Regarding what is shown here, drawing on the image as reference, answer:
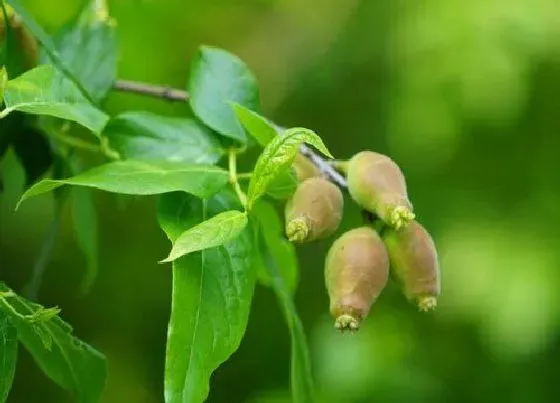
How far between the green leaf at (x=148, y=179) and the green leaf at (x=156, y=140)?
44 millimetres

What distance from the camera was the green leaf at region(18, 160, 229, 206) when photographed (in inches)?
19.9

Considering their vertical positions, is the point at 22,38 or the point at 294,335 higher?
the point at 22,38

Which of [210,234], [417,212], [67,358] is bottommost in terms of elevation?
[417,212]

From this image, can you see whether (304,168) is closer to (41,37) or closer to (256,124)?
(256,124)

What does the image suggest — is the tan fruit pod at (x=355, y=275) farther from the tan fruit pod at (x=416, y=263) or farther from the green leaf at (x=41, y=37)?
the green leaf at (x=41, y=37)

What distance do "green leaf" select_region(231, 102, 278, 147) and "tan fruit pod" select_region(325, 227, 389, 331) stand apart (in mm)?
73

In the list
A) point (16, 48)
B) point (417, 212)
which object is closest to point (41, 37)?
point (16, 48)

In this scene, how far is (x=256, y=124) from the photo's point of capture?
0.56m

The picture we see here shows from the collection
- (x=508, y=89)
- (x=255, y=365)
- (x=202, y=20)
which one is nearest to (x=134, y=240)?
(x=255, y=365)

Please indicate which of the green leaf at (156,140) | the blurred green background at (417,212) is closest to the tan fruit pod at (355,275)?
the green leaf at (156,140)

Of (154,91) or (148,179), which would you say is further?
(154,91)

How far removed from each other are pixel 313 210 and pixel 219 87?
17cm

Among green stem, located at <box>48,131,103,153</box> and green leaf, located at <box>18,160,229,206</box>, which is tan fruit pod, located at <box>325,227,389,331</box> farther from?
green stem, located at <box>48,131,103,153</box>

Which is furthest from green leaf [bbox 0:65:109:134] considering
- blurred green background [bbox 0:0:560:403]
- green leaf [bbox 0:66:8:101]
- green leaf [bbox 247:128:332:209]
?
blurred green background [bbox 0:0:560:403]
